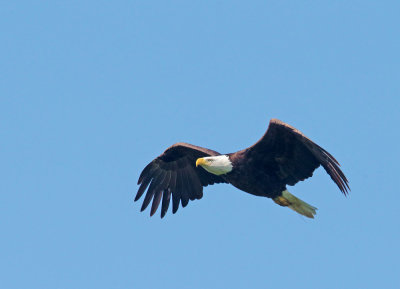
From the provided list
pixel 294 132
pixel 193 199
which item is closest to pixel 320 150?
pixel 294 132

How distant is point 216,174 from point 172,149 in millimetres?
1634

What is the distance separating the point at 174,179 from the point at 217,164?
1937mm

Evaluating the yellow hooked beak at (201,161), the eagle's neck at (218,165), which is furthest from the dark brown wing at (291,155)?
the yellow hooked beak at (201,161)

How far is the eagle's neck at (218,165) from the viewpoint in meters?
14.9

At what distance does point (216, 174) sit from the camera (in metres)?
15.2

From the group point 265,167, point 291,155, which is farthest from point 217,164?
point 291,155

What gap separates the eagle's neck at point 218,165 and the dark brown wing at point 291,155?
470 mm

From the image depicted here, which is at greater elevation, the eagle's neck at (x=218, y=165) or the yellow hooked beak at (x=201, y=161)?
the yellow hooked beak at (x=201, y=161)

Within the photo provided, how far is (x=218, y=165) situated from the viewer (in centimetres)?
1506

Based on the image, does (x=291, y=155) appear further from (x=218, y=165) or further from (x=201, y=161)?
(x=201, y=161)

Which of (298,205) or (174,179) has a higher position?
(174,179)

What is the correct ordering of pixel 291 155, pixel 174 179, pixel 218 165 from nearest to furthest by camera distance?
pixel 291 155
pixel 218 165
pixel 174 179

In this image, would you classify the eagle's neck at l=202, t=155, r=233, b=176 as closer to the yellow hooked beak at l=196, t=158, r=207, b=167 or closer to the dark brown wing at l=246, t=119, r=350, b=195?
the yellow hooked beak at l=196, t=158, r=207, b=167

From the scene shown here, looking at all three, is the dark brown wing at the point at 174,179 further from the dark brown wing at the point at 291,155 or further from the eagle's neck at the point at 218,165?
the dark brown wing at the point at 291,155
